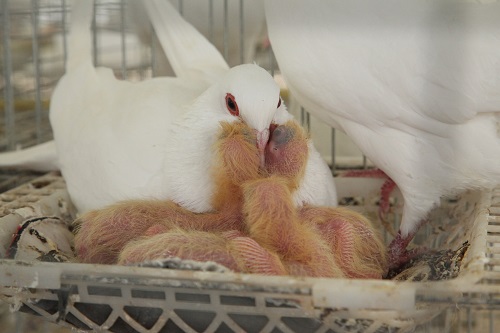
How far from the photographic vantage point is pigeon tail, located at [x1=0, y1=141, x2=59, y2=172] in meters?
1.29

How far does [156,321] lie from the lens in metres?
0.75

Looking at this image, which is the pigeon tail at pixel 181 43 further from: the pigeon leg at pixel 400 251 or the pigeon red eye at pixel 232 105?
the pigeon leg at pixel 400 251

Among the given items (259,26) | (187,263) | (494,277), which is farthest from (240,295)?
(259,26)

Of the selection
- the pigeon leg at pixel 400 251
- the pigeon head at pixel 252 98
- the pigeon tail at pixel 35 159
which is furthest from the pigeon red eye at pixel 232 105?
the pigeon tail at pixel 35 159

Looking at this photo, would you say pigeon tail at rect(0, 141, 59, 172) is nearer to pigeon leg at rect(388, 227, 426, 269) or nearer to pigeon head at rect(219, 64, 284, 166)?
pigeon head at rect(219, 64, 284, 166)

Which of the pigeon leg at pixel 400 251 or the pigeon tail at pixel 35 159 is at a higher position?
the pigeon tail at pixel 35 159

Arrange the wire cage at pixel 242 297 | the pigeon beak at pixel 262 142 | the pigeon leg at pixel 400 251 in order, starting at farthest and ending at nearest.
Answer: the pigeon leg at pixel 400 251
the pigeon beak at pixel 262 142
the wire cage at pixel 242 297

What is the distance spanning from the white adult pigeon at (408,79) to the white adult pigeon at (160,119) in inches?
3.1

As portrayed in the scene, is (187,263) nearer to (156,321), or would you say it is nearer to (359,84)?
(156,321)

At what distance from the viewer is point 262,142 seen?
3.00ft

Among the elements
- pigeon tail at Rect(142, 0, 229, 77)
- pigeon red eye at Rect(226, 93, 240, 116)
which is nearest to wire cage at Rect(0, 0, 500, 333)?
pigeon red eye at Rect(226, 93, 240, 116)

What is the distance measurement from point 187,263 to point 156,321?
0.25ft

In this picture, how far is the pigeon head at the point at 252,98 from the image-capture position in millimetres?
917

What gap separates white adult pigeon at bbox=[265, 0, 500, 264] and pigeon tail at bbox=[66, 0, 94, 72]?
0.35 meters
